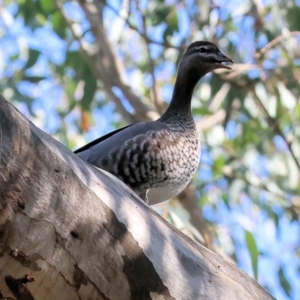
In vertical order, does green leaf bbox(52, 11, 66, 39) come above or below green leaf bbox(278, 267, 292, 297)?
above

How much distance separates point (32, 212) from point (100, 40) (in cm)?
309

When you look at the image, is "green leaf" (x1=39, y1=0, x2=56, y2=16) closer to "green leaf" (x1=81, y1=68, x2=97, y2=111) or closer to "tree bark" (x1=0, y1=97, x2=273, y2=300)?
"green leaf" (x1=81, y1=68, x2=97, y2=111)

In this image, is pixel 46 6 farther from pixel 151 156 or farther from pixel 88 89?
pixel 151 156

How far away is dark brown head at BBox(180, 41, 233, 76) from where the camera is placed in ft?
9.96

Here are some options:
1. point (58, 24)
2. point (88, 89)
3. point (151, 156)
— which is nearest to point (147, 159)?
point (151, 156)

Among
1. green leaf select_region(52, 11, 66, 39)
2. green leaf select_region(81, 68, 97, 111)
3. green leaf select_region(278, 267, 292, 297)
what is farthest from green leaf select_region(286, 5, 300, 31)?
green leaf select_region(278, 267, 292, 297)

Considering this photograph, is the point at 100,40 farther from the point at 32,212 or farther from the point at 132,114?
the point at 32,212

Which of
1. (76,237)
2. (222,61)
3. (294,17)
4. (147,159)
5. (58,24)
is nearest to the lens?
(76,237)

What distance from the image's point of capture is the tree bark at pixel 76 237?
53.1 inches

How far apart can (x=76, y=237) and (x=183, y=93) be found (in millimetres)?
1796

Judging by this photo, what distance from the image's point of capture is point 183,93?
317cm

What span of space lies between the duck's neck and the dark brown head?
31 millimetres

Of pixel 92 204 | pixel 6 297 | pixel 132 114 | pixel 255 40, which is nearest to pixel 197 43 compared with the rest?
pixel 132 114

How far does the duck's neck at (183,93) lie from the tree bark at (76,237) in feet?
4.67
